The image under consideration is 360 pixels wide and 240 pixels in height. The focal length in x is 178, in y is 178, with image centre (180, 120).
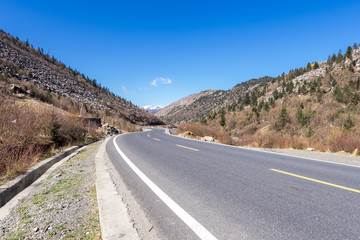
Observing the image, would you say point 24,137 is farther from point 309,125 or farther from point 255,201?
point 309,125

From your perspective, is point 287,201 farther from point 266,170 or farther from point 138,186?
point 138,186

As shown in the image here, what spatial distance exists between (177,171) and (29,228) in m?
3.42

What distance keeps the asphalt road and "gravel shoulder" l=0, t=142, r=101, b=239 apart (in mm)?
838

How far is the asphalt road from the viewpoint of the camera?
2.32 meters

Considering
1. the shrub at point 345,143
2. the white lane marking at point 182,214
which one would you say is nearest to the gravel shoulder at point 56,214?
the white lane marking at point 182,214

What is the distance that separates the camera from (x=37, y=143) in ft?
23.7

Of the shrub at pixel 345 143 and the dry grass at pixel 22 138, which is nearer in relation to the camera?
the dry grass at pixel 22 138

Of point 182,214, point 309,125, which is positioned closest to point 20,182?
point 182,214

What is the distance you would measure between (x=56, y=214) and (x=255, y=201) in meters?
3.25

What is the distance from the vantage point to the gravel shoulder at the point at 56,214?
2.27m

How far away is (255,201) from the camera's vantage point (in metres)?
3.12

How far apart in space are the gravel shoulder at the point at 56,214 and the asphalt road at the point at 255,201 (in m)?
0.84

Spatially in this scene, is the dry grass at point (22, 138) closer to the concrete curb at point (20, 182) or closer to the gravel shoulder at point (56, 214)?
the concrete curb at point (20, 182)

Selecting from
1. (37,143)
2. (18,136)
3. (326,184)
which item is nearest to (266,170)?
(326,184)
